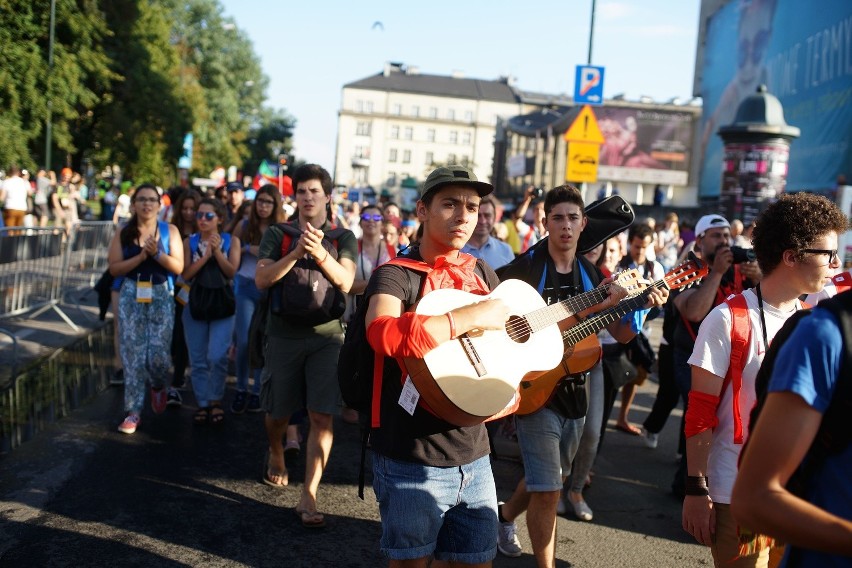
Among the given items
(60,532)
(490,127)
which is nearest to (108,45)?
(60,532)

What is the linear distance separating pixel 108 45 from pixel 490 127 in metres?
79.0

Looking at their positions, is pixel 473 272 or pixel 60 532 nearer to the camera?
pixel 473 272

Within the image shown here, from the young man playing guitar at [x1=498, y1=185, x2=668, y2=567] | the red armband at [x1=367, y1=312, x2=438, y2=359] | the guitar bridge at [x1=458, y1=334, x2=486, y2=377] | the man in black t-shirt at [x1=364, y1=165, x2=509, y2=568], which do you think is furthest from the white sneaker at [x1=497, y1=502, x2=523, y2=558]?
the red armband at [x1=367, y1=312, x2=438, y2=359]

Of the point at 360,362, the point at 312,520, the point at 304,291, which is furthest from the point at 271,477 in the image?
the point at 360,362

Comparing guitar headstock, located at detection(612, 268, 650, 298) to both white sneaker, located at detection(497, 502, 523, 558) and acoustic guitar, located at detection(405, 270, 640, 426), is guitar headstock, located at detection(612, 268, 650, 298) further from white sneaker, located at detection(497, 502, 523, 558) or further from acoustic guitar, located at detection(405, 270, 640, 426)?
white sneaker, located at detection(497, 502, 523, 558)

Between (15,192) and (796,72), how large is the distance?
25.4 m

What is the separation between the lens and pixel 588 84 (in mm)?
13297

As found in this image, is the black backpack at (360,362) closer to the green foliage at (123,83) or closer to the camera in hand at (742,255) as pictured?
the camera in hand at (742,255)

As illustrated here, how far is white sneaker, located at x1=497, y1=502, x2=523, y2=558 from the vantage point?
15.1 ft

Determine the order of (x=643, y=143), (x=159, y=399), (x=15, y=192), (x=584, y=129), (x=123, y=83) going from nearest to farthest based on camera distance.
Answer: (x=159, y=399), (x=584, y=129), (x=15, y=192), (x=123, y=83), (x=643, y=143)

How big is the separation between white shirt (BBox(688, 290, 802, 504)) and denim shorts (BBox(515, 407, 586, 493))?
1.03m

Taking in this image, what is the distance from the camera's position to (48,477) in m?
5.28

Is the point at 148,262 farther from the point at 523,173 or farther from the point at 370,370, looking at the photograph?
the point at 523,173

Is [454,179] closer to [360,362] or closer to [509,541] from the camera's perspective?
[360,362]
